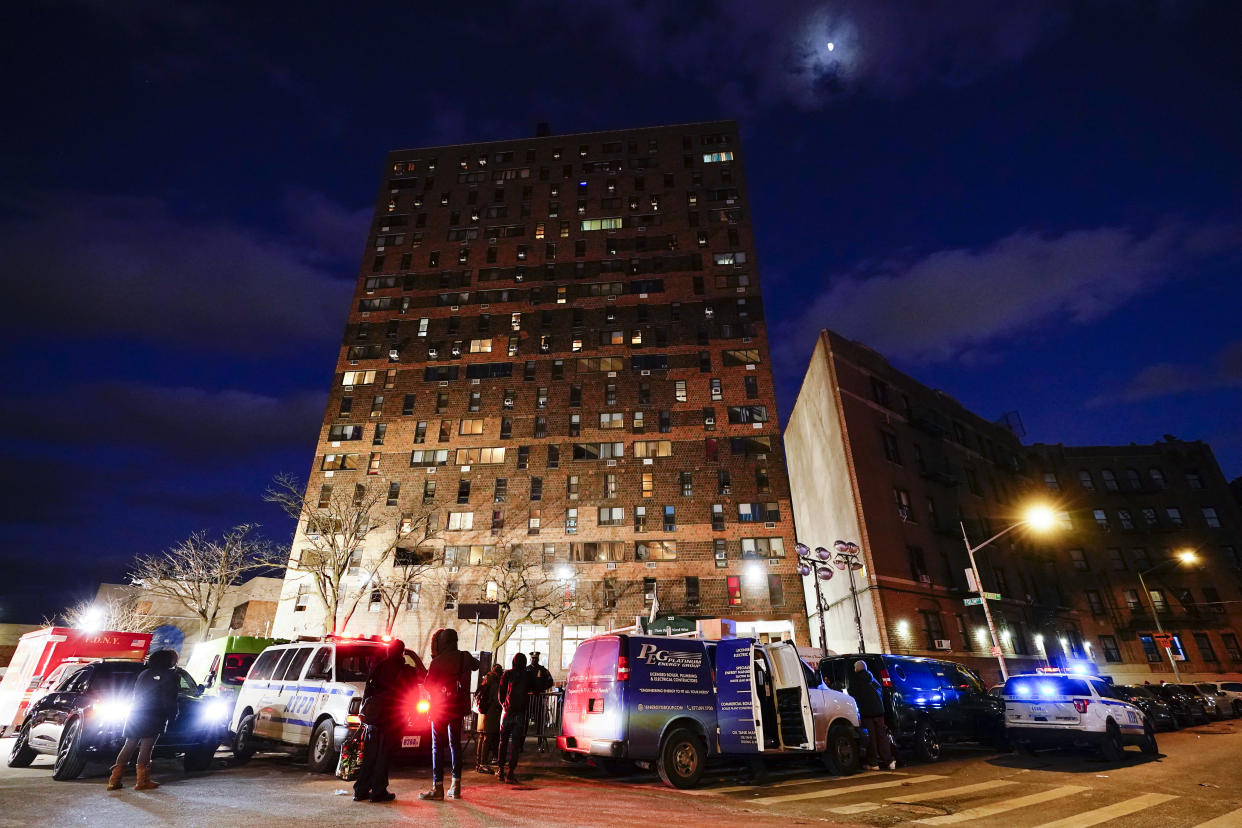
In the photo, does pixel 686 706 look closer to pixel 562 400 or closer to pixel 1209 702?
pixel 1209 702

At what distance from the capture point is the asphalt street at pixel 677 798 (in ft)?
19.6

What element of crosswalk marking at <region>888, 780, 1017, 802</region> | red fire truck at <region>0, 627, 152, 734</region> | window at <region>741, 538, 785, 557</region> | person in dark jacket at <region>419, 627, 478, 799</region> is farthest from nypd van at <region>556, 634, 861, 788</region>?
window at <region>741, 538, 785, 557</region>

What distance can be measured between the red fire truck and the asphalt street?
13.3 ft

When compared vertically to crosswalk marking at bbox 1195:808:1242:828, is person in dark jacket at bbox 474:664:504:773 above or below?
above

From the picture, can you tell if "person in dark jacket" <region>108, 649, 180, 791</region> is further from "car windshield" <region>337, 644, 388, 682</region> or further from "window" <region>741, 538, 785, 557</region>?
"window" <region>741, 538, 785, 557</region>

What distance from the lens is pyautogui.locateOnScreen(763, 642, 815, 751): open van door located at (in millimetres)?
9734

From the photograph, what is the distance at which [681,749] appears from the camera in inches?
353

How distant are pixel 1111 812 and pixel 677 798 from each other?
5.60m

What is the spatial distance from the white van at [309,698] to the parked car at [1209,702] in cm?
2967

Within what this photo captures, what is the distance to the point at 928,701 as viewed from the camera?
1303 cm

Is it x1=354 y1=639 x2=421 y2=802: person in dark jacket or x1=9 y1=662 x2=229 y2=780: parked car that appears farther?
x1=9 y1=662 x2=229 y2=780: parked car

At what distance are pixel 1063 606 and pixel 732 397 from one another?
25.6 metres

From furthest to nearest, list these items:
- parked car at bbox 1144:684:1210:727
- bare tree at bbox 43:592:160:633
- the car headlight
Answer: bare tree at bbox 43:592:160:633 < parked car at bbox 1144:684:1210:727 < the car headlight

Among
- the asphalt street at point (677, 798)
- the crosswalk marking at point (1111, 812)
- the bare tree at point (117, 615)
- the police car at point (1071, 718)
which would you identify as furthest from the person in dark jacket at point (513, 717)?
the bare tree at point (117, 615)
